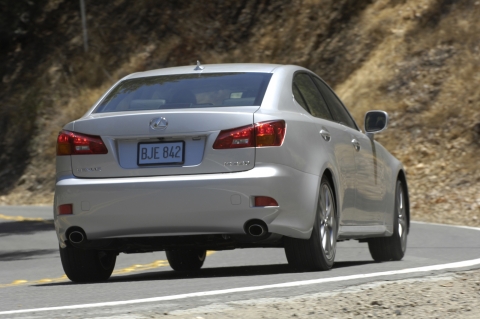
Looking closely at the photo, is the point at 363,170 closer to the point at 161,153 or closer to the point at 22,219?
the point at 161,153

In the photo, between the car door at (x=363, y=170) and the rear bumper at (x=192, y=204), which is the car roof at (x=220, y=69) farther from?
the rear bumper at (x=192, y=204)

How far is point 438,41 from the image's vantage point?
27.1 m

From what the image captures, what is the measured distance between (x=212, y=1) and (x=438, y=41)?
10706mm

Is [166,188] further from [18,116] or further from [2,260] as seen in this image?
[18,116]

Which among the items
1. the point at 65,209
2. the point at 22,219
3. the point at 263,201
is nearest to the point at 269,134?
the point at 263,201

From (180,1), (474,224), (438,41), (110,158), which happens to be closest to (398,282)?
(110,158)

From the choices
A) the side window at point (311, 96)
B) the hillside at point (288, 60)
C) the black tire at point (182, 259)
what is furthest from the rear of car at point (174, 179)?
the hillside at point (288, 60)

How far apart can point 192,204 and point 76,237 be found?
3.15 ft

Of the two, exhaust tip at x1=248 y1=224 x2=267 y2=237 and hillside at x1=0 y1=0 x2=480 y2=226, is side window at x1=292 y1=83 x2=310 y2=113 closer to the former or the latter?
exhaust tip at x1=248 y1=224 x2=267 y2=237

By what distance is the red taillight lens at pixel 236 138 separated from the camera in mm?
7484

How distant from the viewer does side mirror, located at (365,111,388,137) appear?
9.76m

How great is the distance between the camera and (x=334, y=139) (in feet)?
28.1

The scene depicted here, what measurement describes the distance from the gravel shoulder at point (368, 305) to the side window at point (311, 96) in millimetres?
2207

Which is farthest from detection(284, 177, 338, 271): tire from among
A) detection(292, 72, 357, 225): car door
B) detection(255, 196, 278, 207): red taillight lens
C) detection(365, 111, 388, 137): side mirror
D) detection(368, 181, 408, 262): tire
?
detection(368, 181, 408, 262): tire
